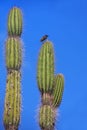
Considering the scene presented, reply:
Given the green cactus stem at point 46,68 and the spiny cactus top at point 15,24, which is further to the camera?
the spiny cactus top at point 15,24

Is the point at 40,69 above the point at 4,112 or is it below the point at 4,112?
above

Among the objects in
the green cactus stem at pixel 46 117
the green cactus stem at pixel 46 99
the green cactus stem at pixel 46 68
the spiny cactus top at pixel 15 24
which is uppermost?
the spiny cactus top at pixel 15 24

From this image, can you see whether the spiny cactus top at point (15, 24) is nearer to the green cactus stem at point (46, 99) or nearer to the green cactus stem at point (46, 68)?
the green cactus stem at point (46, 68)

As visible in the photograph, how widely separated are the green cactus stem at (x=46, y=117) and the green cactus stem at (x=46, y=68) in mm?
454

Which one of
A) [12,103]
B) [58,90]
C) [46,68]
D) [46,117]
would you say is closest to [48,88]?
[58,90]

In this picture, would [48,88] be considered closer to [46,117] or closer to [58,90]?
[58,90]

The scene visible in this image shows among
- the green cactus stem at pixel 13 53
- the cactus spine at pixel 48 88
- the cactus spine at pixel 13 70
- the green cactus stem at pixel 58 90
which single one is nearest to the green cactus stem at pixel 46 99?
the cactus spine at pixel 48 88

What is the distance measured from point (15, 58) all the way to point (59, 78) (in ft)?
4.07

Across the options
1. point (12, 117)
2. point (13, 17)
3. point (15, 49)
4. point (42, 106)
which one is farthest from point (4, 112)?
point (13, 17)

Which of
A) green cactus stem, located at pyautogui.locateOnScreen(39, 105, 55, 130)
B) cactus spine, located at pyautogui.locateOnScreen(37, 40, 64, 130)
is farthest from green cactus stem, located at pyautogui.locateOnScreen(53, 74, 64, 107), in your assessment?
green cactus stem, located at pyautogui.locateOnScreen(39, 105, 55, 130)

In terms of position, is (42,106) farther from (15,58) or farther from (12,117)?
(15,58)

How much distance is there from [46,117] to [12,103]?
920 mm

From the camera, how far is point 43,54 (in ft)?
33.1

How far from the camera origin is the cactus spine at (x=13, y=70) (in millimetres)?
9914
